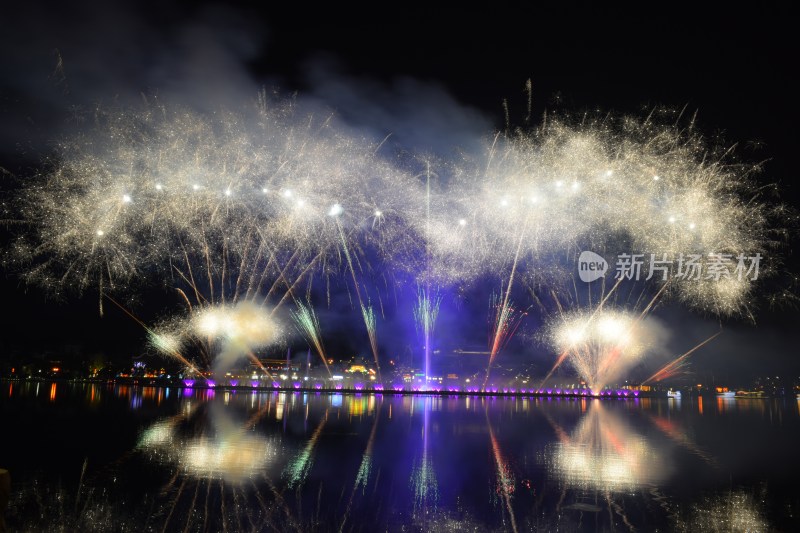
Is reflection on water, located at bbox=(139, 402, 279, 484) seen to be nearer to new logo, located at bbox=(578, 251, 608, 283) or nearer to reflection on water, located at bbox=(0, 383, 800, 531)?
reflection on water, located at bbox=(0, 383, 800, 531)

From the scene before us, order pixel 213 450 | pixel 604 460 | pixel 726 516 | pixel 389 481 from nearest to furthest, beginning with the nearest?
pixel 726 516
pixel 389 481
pixel 213 450
pixel 604 460

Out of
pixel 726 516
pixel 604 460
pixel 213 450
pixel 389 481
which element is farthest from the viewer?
pixel 604 460

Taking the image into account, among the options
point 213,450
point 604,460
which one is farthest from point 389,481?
point 604,460

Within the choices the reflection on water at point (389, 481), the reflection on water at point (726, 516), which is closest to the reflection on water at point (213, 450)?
the reflection on water at point (389, 481)

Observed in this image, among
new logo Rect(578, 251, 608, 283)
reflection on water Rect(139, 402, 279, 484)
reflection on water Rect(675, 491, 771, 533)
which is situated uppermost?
new logo Rect(578, 251, 608, 283)

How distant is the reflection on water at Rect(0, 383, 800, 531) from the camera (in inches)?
269

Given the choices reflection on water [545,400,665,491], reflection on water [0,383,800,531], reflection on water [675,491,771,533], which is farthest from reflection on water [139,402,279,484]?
reflection on water [675,491,771,533]

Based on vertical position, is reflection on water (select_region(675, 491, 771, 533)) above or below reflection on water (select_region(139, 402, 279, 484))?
above

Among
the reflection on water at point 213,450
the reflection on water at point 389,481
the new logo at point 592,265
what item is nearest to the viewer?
the reflection on water at point 389,481

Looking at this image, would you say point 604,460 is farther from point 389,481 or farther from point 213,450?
point 213,450

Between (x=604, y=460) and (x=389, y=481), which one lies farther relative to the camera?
(x=604, y=460)

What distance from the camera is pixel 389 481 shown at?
906cm

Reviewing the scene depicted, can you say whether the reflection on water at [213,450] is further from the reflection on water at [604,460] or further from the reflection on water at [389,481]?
the reflection on water at [604,460]

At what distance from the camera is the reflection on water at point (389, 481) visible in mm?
6828
